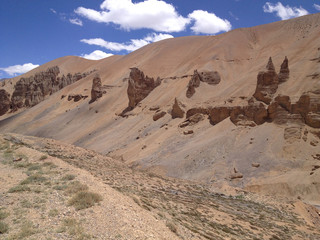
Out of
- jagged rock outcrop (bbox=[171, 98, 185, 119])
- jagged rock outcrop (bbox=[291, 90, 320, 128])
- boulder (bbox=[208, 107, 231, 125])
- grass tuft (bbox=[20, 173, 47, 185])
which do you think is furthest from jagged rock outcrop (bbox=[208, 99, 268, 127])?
grass tuft (bbox=[20, 173, 47, 185])

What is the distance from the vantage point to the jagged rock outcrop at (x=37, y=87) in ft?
296

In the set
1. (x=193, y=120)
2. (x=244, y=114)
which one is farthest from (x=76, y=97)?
(x=244, y=114)

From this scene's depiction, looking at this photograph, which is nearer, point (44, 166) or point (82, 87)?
point (44, 166)

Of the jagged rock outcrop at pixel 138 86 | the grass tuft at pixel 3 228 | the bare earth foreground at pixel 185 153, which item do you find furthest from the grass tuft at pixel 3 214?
the jagged rock outcrop at pixel 138 86

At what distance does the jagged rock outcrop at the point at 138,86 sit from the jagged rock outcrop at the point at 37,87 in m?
46.4

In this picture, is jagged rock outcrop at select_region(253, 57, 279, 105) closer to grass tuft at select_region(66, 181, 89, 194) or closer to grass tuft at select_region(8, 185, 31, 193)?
grass tuft at select_region(66, 181, 89, 194)

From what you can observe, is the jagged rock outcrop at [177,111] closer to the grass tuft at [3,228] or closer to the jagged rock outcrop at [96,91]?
the jagged rock outcrop at [96,91]

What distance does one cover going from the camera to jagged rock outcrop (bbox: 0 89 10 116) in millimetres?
90000

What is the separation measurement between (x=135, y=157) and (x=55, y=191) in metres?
24.2

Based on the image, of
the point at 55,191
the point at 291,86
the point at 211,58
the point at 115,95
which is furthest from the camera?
the point at 115,95

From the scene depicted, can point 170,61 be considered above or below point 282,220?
above

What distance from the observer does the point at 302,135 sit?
26109 mm

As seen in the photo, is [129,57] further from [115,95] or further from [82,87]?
[115,95]

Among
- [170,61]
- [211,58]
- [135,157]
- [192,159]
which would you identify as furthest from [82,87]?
[192,159]
